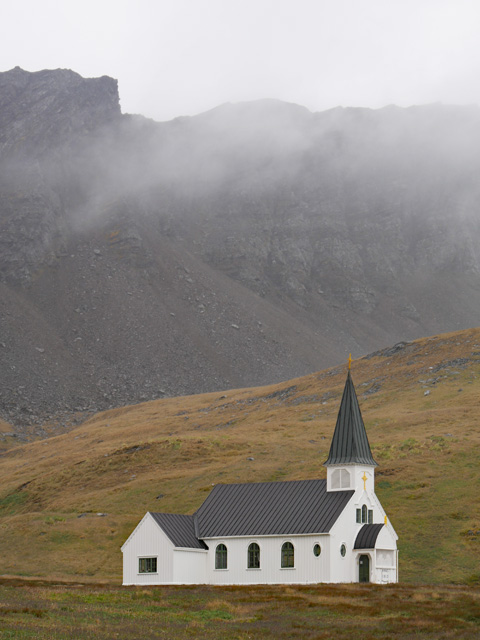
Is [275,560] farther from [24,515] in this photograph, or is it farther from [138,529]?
[24,515]

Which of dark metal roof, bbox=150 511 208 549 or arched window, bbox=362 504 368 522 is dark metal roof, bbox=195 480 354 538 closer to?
dark metal roof, bbox=150 511 208 549

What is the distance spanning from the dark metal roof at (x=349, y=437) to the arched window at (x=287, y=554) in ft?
18.0

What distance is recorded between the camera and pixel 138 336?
608 feet

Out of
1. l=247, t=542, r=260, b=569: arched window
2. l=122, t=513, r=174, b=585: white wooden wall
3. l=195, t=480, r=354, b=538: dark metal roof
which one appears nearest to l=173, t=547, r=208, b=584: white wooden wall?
l=122, t=513, r=174, b=585: white wooden wall

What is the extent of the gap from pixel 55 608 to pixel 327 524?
19.1 m

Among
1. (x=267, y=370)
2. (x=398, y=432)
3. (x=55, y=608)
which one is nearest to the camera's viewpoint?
(x=55, y=608)

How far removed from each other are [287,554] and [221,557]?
4423 mm

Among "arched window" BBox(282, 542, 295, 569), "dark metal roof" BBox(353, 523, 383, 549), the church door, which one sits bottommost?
the church door

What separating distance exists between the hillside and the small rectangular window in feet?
20.5

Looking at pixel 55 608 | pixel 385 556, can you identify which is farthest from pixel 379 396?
pixel 55 608

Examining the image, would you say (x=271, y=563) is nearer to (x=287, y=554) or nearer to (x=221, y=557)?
(x=287, y=554)

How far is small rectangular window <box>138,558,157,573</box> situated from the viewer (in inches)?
1987

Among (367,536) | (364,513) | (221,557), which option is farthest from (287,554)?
(364,513)

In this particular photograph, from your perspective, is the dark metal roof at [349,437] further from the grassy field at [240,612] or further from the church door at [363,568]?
the grassy field at [240,612]
